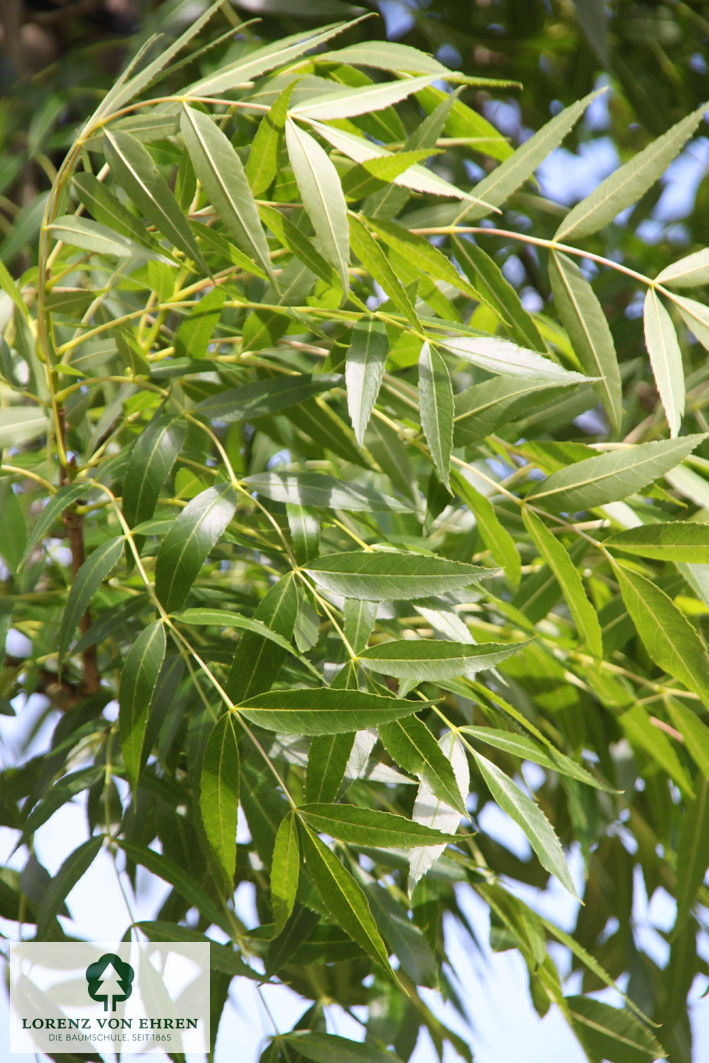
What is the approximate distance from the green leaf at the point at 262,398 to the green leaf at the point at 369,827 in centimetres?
15

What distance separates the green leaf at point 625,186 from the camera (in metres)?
0.37

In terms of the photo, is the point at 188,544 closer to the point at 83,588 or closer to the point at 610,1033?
the point at 83,588

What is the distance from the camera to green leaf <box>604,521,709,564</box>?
14.6 inches

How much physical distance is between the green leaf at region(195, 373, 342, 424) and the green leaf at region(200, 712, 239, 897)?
0.12 meters

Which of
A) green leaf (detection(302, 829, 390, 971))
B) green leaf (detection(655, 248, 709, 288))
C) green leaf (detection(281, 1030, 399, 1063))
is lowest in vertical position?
green leaf (detection(281, 1030, 399, 1063))

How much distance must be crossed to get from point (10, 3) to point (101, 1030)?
76 cm

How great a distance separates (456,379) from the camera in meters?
0.53

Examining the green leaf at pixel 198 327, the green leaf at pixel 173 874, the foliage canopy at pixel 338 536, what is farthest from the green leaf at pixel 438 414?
the green leaf at pixel 173 874

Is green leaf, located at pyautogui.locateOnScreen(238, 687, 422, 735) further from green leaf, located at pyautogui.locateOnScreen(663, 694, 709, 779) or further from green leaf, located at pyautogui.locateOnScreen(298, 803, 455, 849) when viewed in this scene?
green leaf, located at pyautogui.locateOnScreen(663, 694, 709, 779)

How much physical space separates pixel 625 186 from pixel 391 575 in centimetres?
18

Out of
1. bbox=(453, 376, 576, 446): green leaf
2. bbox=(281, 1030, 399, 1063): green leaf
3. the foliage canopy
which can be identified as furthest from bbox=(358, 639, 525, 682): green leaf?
bbox=(281, 1030, 399, 1063): green leaf

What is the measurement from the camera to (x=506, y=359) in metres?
0.34

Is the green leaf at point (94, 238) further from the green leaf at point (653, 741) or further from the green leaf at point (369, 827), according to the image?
the green leaf at point (653, 741)

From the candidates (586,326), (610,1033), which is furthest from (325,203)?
(610,1033)
